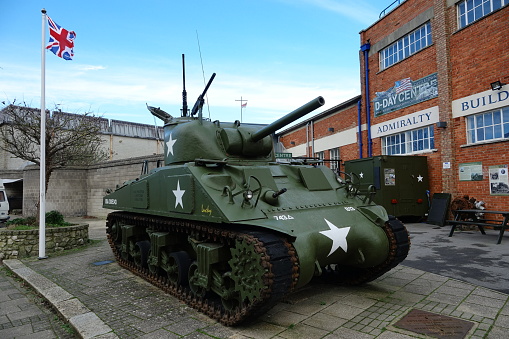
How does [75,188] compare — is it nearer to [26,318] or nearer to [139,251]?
[139,251]

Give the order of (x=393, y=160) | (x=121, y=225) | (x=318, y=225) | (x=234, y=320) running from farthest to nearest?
1. (x=393, y=160)
2. (x=121, y=225)
3. (x=318, y=225)
4. (x=234, y=320)

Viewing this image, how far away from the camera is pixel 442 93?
12.8 m

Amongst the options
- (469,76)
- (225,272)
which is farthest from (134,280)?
(469,76)

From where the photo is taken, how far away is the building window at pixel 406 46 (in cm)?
1377

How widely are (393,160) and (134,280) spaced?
9809 mm

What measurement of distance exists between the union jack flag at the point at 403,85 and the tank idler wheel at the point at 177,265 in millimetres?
11982

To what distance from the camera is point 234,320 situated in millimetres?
4168

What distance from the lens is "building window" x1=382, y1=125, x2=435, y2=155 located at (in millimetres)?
13695

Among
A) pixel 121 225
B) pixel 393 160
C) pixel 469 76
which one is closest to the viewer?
pixel 121 225

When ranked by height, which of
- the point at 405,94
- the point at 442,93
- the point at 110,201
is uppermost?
the point at 405,94

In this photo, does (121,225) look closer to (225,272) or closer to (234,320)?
(225,272)

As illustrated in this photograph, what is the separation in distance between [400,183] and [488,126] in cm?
323

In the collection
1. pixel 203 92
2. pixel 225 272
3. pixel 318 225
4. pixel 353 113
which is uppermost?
pixel 353 113

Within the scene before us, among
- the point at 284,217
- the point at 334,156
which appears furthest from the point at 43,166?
the point at 334,156
